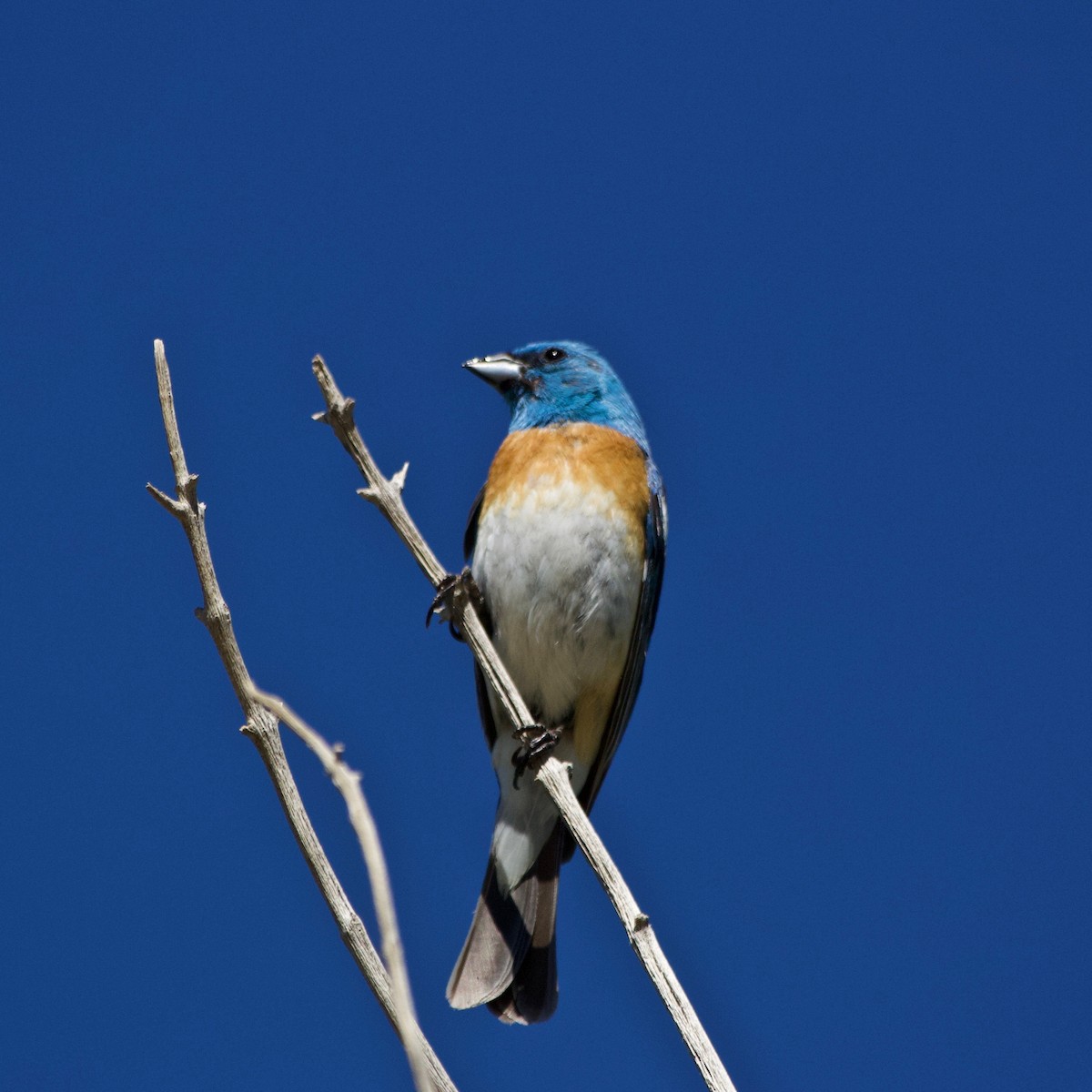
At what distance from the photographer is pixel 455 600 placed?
471cm

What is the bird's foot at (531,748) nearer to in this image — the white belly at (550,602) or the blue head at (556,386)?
the white belly at (550,602)

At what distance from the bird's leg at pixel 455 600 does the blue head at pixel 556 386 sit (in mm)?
897

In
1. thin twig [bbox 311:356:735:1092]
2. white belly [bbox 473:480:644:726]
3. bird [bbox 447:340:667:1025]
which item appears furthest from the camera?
white belly [bbox 473:480:644:726]

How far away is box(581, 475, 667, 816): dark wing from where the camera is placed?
587cm

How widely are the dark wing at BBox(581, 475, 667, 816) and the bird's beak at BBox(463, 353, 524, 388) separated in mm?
810

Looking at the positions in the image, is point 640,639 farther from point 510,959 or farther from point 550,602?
point 510,959

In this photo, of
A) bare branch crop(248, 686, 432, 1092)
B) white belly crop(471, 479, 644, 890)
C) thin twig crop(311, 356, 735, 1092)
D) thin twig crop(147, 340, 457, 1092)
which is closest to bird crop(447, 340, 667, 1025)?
white belly crop(471, 479, 644, 890)

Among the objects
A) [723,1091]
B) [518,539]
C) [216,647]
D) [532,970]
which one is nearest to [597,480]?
[518,539]

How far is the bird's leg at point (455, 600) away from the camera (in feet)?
15.3

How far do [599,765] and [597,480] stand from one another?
51.3 inches

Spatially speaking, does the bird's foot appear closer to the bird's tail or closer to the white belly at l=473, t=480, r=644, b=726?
the white belly at l=473, t=480, r=644, b=726

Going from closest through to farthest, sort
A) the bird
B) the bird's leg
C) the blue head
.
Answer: the bird's leg < the bird < the blue head

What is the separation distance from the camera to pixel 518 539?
18.3 feet

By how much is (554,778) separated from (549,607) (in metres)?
2.07
